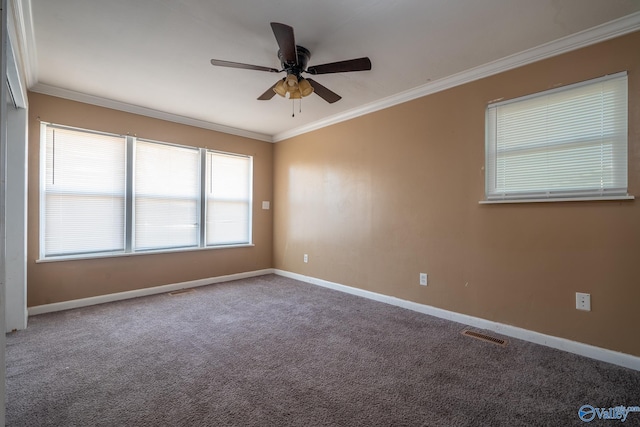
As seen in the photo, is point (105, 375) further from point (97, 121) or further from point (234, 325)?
point (97, 121)

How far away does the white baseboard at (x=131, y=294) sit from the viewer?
3.17 m

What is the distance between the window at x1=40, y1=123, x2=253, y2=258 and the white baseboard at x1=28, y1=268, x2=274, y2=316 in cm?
54

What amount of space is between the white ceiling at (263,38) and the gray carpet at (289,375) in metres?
2.54

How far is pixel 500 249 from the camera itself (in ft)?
8.75

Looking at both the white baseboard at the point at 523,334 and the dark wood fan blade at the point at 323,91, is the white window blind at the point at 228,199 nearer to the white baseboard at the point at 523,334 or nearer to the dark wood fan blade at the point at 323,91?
the white baseboard at the point at 523,334

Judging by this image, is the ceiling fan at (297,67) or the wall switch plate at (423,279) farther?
the wall switch plate at (423,279)

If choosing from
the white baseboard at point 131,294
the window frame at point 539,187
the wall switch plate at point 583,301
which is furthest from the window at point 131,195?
the wall switch plate at point 583,301

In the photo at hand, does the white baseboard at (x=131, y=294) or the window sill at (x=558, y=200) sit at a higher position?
the window sill at (x=558, y=200)

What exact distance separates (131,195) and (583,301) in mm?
4938

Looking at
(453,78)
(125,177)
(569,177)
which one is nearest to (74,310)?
(125,177)

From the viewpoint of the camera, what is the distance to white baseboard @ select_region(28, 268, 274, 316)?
3172 millimetres

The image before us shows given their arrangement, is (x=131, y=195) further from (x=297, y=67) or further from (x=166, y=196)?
(x=297, y=67)

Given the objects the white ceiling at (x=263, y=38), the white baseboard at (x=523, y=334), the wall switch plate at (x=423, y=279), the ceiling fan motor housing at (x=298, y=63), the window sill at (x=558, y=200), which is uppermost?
the white ceiling at (x=263, y=38)

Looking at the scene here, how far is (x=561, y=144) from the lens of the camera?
93.4 inches
